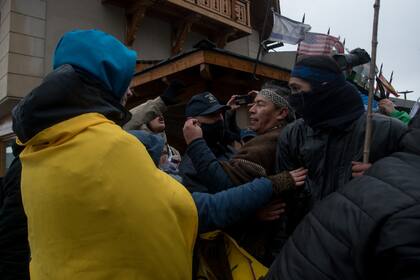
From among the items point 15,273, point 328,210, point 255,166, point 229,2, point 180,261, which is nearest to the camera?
point 328,210

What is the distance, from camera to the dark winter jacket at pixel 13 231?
2.28m

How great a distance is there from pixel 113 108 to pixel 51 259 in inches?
20.6

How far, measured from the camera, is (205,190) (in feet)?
6.38

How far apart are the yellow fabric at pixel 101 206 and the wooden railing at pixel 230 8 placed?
9515 mm

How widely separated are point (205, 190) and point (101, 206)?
3.07ft

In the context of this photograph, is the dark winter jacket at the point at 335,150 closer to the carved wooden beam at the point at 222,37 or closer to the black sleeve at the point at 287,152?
the black sleeve at the point at 287,152

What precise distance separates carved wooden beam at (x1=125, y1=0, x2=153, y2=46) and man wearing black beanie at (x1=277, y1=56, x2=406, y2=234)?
26.8ft

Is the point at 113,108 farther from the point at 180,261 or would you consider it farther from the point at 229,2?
the point at 229,2

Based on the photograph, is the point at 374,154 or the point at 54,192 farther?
the point at 374,154

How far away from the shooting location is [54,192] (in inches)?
43.0

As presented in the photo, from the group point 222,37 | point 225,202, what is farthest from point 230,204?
point 222,37

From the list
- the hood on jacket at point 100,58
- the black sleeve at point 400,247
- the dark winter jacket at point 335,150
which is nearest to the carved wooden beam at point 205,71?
the dark winter jacket at point 335,150

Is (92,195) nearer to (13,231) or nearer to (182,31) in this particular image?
(13,231)

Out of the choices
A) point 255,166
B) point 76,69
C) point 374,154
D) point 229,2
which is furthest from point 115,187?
point 229,2
